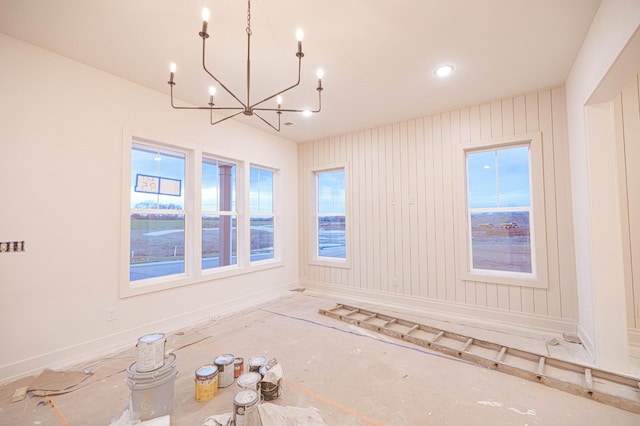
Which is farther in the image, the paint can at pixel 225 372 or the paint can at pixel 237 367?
the paint can at pixel 237 367

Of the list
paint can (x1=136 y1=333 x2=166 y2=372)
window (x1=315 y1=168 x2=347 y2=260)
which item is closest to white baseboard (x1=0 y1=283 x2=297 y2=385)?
paint can (x1=136 y1=333 x2=166 y2=372)

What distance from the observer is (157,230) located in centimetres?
357

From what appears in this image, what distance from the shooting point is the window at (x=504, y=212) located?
3447mm

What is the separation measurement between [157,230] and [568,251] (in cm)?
507

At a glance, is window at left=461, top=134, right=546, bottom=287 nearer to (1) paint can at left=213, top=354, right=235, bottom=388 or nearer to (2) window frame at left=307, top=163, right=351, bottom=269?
(2) window frame at left=307, top=163, right=351, bottom=269

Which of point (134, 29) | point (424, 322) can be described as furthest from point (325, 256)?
point (134, 29)

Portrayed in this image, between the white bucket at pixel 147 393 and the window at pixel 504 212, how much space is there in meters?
3.69

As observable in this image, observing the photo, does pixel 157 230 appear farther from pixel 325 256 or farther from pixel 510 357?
pixel 510 357

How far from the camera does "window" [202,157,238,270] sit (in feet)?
13.5

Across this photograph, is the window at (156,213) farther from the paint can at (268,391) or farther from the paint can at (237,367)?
the paint can at (268,391)

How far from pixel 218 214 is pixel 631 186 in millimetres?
5039

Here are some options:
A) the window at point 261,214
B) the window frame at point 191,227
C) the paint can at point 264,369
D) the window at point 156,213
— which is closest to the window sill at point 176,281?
the window frame at point 191,227

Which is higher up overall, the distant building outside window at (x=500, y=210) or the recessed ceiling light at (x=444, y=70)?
the recessed ceiling light at (x=444, y=70)

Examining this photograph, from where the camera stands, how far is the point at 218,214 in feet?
14.0
